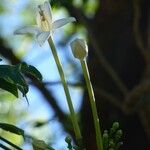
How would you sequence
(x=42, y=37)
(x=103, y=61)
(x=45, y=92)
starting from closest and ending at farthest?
(x=42, y=37) → (x=103, y=61) → (x=45, y=92)

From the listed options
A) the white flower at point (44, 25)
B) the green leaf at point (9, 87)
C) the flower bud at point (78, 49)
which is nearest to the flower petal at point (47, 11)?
the white flower at point (44, 25)

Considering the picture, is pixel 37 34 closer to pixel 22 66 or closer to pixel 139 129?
pixel 22 66

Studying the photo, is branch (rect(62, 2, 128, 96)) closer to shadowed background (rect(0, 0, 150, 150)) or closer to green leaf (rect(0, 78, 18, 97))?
shadowed background (rect(0, 0, 150, 150))

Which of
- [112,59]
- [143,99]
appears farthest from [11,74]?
[112,59]

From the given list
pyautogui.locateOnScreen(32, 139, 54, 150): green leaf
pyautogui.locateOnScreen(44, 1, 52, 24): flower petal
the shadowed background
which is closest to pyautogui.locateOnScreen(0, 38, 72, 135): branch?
the shadowed background

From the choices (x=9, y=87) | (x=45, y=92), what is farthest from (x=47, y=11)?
(x=45, y=92)

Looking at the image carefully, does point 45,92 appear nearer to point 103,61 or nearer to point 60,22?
point 103,61
